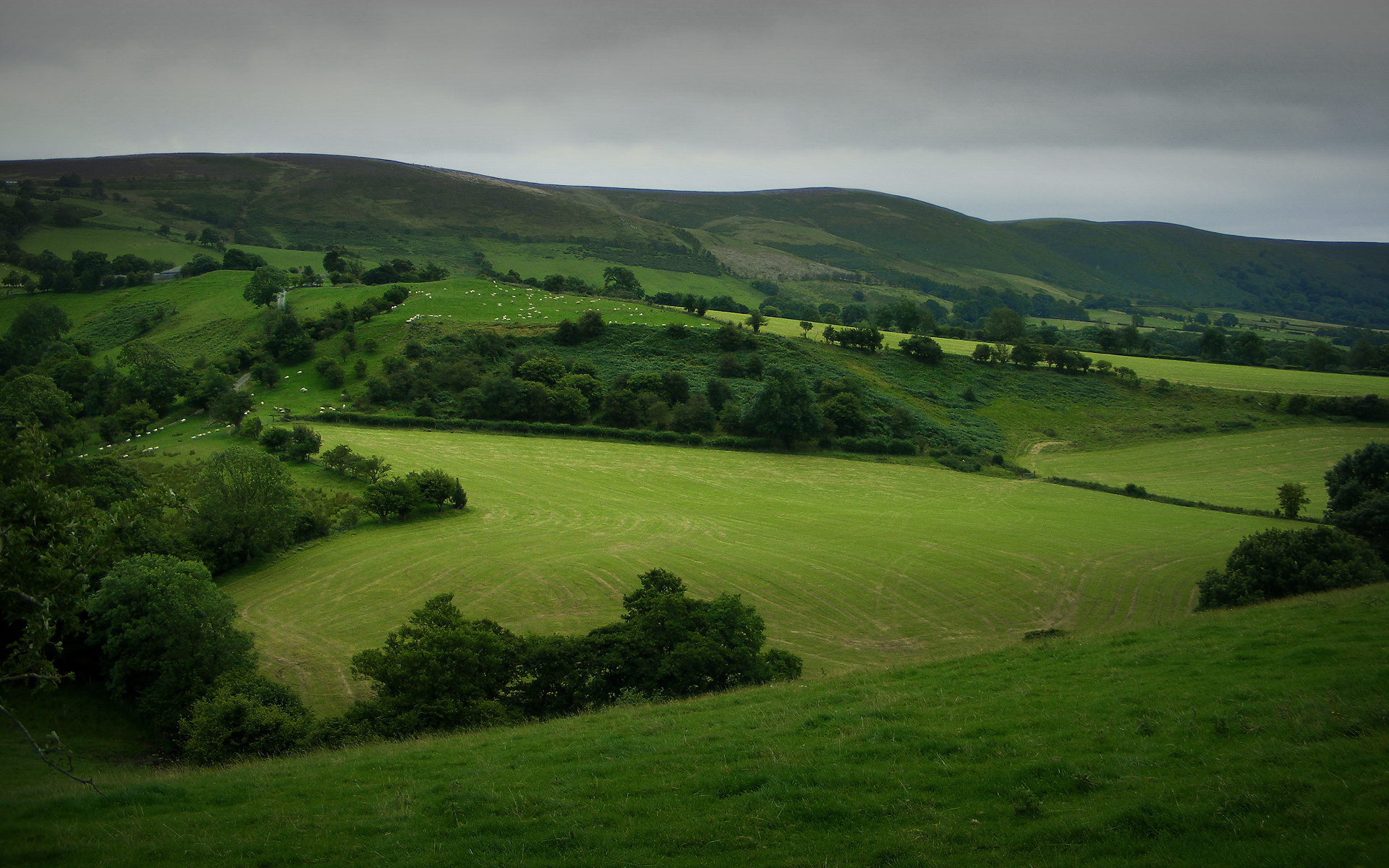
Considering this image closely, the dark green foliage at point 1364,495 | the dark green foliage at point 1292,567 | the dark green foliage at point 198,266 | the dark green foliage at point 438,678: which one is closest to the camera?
the dark green foliage at point 438,678

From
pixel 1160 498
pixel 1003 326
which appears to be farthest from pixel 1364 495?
pixel 1003 326

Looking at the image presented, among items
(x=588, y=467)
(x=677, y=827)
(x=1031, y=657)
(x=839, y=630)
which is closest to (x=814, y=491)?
(x=588, y=467)

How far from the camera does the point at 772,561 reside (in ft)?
140

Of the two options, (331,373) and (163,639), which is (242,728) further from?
(331,373)

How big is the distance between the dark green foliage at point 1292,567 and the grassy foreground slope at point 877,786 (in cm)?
1399

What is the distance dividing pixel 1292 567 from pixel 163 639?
141 ft

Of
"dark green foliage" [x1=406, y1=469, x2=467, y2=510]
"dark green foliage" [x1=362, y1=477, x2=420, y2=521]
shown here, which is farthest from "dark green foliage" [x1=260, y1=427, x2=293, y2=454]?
"dark green foliage" [x1=406, y1=469, x2=467, y2=510]

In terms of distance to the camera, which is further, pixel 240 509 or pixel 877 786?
pixel 240 509

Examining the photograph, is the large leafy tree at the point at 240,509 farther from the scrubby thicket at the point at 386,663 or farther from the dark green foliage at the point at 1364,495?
the dark green foliage at the point at 1364,495

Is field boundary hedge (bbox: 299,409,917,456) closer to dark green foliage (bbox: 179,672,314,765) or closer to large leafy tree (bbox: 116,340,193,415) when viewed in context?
large leafy tree (bbox: 116,340,193,415)

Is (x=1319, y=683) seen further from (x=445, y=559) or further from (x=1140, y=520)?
(x=1140, y=520)

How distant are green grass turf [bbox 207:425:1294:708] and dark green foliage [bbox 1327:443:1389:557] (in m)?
5.96

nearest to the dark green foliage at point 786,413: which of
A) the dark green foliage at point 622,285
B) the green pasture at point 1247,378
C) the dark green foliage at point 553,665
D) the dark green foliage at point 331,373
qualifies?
the green pasture at point 1247,378

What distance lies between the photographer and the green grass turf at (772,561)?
110 ft
